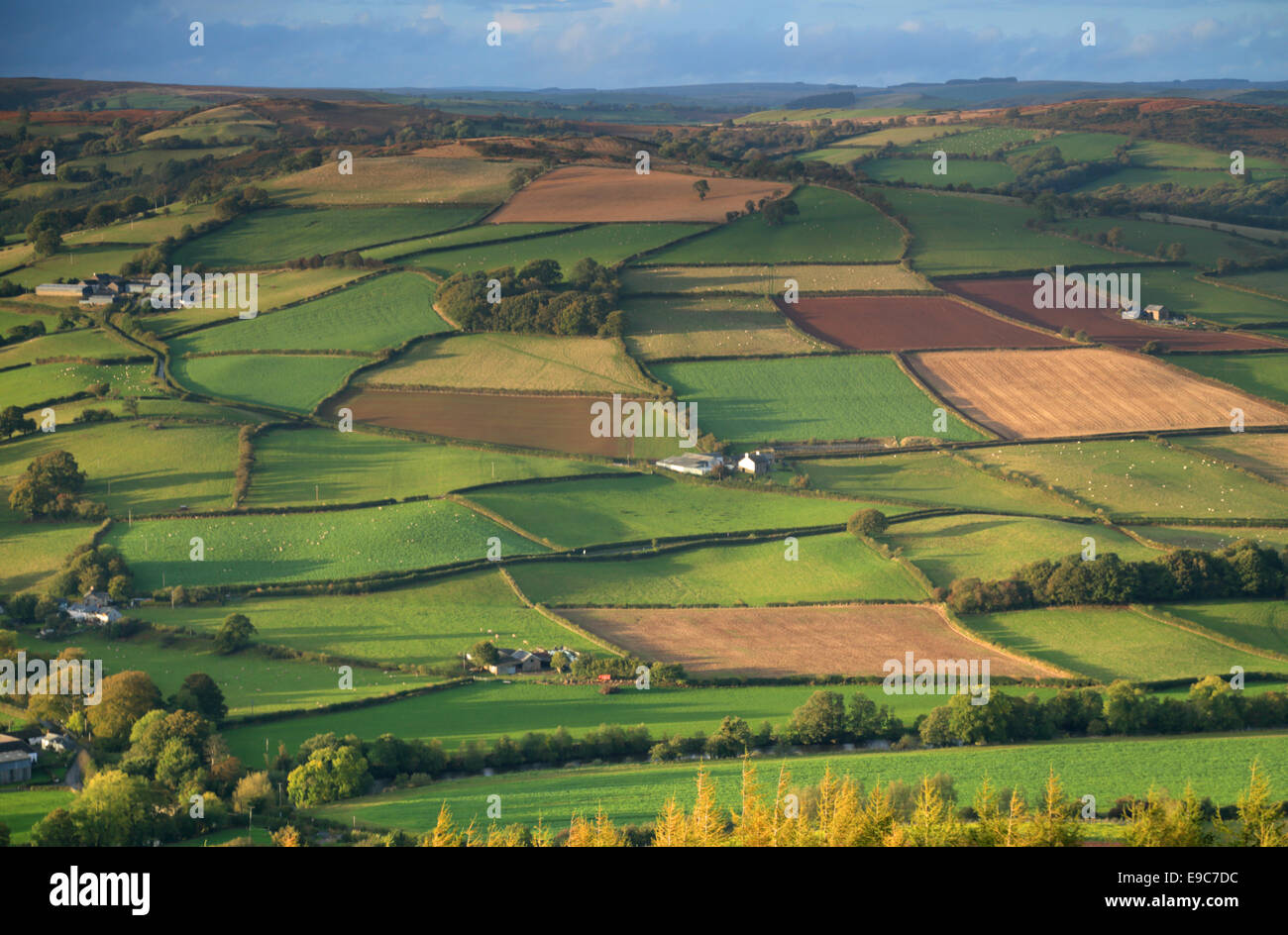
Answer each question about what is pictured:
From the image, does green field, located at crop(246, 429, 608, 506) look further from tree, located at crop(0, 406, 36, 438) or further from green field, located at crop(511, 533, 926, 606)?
tree, located at crop(0, 406, 36, 438)

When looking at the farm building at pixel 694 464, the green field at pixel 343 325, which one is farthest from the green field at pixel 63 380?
the farm building at pixel 694 464

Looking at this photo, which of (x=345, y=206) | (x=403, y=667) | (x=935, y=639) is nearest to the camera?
(x=403, y=667)

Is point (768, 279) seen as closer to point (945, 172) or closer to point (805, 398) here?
point (805, 398)

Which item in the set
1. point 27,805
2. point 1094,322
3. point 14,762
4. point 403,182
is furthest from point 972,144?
point 27,805

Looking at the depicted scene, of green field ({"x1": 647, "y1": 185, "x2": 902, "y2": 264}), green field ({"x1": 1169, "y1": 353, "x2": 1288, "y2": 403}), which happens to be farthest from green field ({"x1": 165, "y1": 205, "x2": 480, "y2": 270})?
green field ({"x1": 1169, "y1": 353, "x2": 1288, "y2": 403})

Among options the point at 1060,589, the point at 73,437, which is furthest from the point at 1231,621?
the point at 73,437

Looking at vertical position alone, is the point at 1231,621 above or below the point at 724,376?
below
